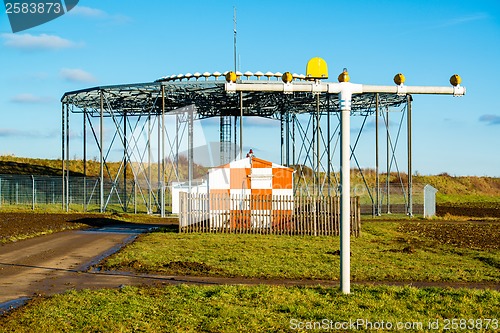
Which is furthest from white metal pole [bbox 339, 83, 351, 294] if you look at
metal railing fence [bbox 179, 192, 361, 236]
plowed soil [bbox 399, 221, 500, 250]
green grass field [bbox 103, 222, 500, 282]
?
metal railing fence [bbox 179, 192, 361, 236]

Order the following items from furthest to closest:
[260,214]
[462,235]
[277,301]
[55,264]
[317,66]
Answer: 1. [317,66]
2. [462,235]
3. [260,214]
4. [55,264]
5. [277,301]

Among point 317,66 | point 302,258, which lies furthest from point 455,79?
point 317,66

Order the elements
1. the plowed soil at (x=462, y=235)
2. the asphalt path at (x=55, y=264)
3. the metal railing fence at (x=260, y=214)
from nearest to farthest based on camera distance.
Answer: the asphalt path at (x=55, y=264)
the plowed soil at (x=462, y=235)
the metal railing fence at (x=260, y=214)

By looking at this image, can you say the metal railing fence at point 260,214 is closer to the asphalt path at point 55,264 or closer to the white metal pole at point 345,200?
the asphalt path at point 55,264

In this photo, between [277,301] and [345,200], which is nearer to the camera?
[277,301]

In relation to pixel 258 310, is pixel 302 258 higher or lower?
lower

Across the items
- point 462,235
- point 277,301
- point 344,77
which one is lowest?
point 462,235

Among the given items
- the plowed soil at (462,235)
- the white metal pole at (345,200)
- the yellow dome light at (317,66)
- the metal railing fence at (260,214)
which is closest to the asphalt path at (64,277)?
the white metal pole at (345,200)

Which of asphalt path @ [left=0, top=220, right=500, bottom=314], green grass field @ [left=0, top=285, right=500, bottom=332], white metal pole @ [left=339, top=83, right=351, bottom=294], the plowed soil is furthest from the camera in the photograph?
the plowed soil

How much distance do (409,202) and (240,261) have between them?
88.7ft

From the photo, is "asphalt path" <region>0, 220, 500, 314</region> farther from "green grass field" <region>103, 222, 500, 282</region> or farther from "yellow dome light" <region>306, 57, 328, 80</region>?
"yellow dome light" <region>306, 57, 328, 80</region>

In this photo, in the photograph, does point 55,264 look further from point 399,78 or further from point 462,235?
point 462,235

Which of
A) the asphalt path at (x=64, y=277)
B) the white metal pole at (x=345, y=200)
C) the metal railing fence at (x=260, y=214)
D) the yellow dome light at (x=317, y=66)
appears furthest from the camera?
the yellow dome light at (x=317, y=66)

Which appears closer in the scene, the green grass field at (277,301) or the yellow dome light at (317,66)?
the green grass field at (277,301)
